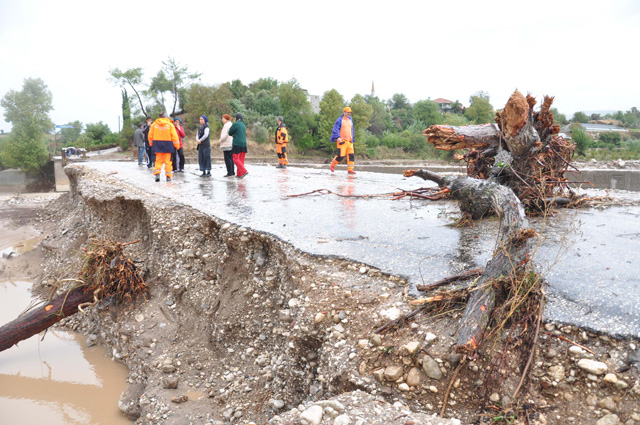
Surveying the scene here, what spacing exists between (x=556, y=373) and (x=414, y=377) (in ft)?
2.71

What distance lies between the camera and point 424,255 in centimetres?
427

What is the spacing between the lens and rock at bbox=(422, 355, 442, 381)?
8.95 feet

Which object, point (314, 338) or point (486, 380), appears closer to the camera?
point (486, 380)

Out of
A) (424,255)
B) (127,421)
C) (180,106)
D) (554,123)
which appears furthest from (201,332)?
(180,106)

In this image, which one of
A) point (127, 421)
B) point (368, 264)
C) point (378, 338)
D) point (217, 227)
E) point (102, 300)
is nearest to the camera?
point (378, 338)

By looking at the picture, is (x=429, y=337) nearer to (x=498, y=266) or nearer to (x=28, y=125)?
(x=498, y=266)

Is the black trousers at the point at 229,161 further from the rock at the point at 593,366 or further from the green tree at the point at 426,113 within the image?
the green tree at the point at 426,113

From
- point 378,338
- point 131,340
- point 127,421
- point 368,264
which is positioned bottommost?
point 127,421

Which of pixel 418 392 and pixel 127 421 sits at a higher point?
pixel 418 392

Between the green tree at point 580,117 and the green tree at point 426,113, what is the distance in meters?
18.1

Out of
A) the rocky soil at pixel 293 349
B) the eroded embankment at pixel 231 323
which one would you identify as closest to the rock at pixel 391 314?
the rocky soil at pixel 293 349

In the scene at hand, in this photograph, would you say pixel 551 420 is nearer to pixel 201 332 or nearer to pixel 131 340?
pixel 201 332

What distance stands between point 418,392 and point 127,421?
146 inches

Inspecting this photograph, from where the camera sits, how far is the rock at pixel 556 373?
8.38 feet
